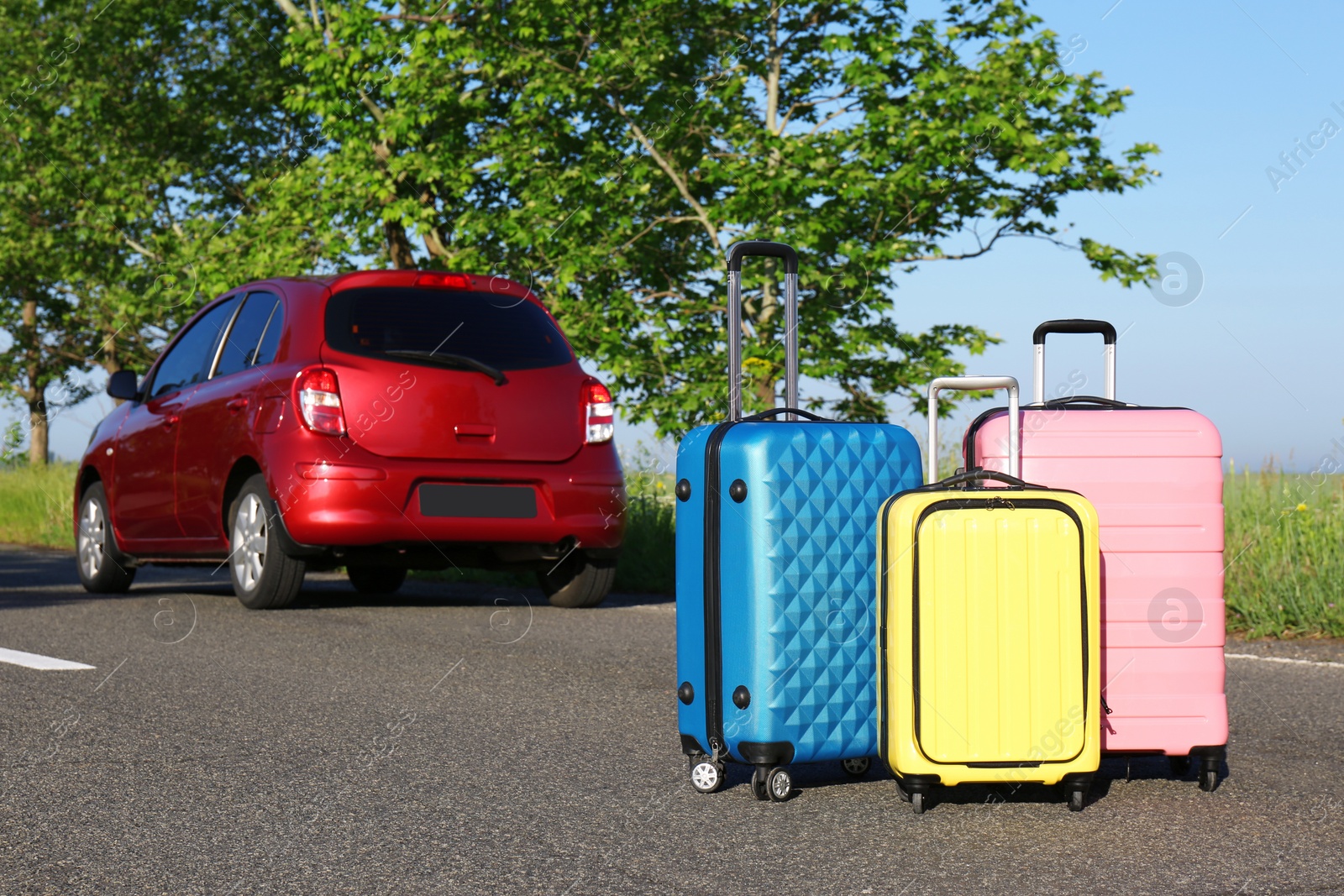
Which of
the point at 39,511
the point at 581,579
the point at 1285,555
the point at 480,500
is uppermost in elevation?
the point at 480,500

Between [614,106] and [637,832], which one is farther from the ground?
[614,106]

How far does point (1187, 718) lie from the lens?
3.66m

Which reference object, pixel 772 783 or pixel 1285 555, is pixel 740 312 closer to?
pixel 772 783

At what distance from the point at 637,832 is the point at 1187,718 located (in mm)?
1446

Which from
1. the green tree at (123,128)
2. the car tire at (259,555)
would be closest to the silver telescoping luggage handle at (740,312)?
the car tire at (259,555)

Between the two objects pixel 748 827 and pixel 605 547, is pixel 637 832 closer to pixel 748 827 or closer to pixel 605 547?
pixel 748 827

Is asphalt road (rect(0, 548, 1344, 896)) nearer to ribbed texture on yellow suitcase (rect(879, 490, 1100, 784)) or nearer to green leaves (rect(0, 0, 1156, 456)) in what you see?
ribbed texture on yellow suitcase (rect(879, 490, 1100, 784))

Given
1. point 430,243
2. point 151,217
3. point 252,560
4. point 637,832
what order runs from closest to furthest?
point 637,832 < point 252,560 < point 430,243 < point 151,217

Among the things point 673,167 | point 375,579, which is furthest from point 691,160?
point 375,579

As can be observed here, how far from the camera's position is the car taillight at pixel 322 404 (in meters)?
7.21

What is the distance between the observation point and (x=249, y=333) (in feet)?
26.5

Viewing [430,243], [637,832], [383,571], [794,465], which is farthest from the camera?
[430,243]

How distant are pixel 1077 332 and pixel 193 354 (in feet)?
20.1

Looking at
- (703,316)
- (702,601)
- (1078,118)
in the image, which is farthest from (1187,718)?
(1078,118)
